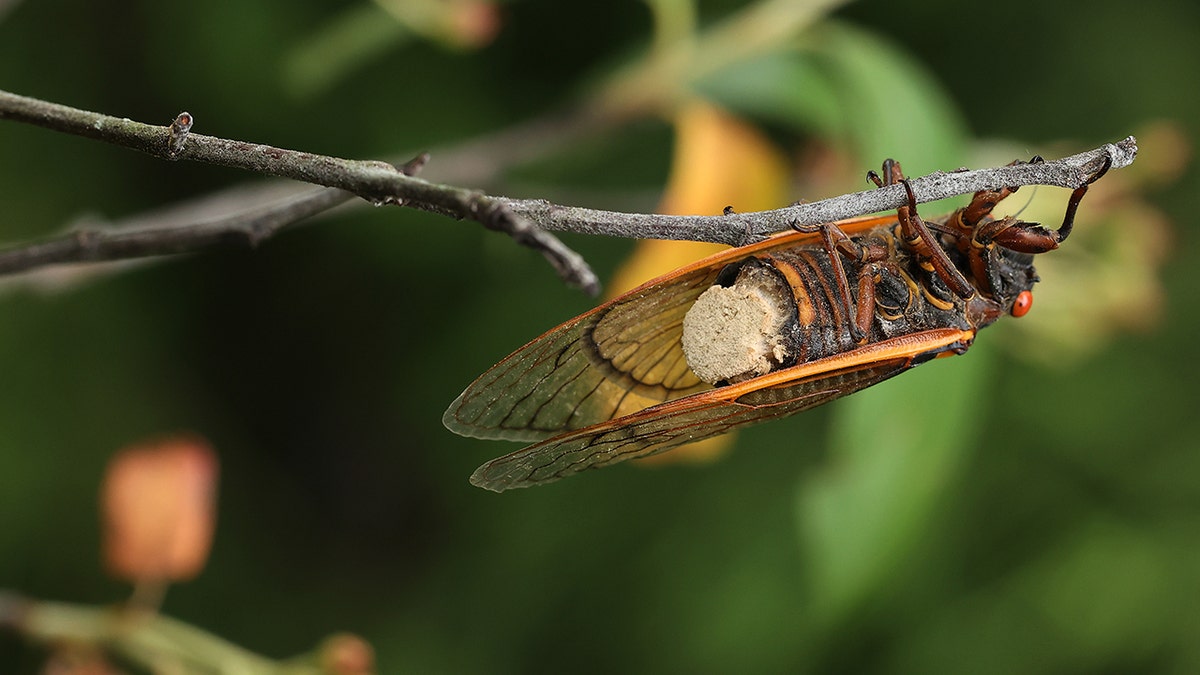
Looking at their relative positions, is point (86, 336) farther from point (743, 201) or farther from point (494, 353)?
point (743, 201)

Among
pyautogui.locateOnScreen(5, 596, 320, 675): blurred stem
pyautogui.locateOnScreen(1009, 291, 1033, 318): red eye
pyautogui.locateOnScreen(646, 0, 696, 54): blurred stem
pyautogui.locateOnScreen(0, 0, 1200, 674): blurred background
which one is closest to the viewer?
pyautogui.locateOnScreen(1009, 291, 1033, 318): red eye

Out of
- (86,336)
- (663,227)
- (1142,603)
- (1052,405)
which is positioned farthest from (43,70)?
(1142,603)

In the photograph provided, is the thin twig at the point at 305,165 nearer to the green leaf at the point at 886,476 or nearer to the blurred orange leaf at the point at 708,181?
the blurred orange leaf at the point at 708,181

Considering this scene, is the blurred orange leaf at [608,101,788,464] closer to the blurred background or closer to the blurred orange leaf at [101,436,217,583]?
the blurred background

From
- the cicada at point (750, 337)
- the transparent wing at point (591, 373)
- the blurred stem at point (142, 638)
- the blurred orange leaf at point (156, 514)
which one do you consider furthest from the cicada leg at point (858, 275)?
the blurred orange leaf at point (156, 514)

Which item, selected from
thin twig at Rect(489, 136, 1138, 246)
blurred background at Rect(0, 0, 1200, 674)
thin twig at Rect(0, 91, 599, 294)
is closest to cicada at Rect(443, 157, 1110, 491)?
thin twig at Rect(489, 136, 1138, 246)

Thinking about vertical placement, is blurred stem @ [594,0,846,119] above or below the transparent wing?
above
